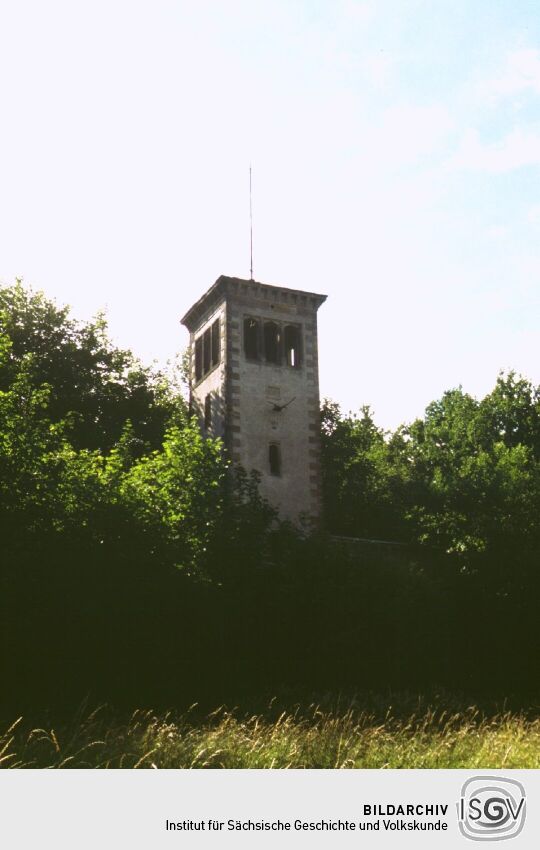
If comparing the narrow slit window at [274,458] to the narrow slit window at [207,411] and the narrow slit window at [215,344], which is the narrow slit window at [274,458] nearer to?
the narrow slit window at [207,411]

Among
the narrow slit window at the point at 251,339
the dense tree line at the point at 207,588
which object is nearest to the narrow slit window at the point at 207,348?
the narrow slit window at the point at 251,339

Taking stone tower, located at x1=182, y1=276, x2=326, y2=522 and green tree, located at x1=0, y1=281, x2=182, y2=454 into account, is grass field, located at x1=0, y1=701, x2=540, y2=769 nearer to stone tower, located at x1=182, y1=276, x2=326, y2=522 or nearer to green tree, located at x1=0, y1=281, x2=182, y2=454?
stone tower, located at x1=182, y1=276, x2=326, y2=522

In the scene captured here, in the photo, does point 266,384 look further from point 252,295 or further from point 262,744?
point 262,744

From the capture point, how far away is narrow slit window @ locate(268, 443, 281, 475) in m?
32.8

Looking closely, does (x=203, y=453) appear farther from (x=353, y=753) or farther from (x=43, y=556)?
(x=353, y=753)

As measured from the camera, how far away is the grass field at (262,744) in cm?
1046

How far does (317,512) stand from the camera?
32.8 metres

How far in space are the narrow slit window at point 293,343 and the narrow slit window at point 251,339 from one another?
4.96 ft

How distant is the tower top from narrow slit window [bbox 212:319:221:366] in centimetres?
106

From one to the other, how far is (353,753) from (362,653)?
9.61m
